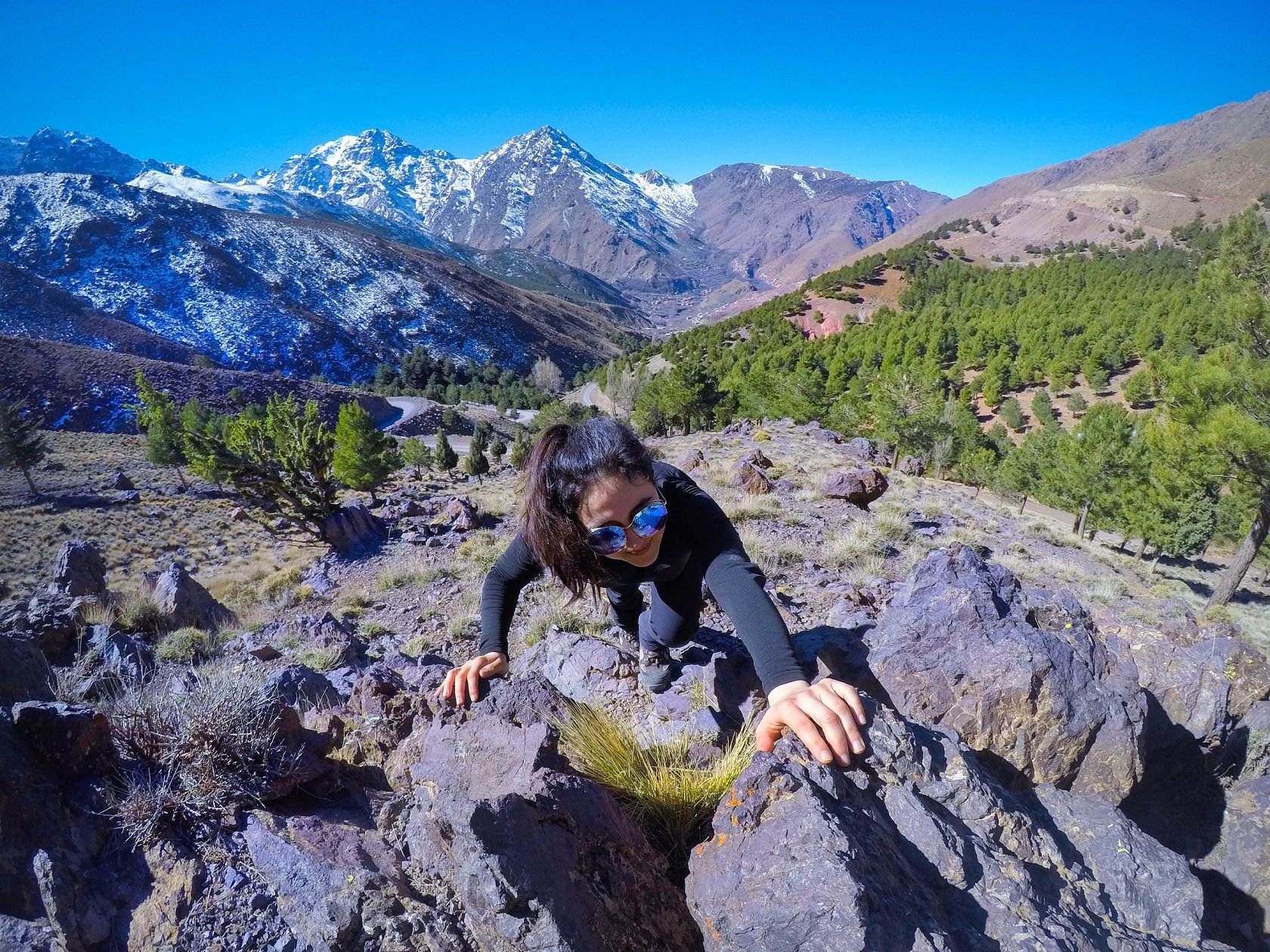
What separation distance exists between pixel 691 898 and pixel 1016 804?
Result: 4.02ft

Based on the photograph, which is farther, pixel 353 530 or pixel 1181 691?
pixel 353 530

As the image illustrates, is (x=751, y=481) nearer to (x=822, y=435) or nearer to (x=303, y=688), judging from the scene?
(x=303, y=688)

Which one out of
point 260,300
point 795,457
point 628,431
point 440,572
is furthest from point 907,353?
point 260,300

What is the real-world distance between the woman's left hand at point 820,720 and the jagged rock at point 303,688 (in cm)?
285

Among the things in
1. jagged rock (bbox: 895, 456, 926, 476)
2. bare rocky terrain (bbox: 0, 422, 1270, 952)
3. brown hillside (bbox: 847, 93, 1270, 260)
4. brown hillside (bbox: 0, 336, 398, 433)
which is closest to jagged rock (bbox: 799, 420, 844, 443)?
jagged rock (bbox: 895, 456, 926, 476)

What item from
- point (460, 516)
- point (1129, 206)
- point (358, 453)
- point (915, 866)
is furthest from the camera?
point (1129, 206)

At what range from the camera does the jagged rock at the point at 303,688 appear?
3334 mm

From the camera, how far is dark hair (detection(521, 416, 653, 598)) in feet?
7.04

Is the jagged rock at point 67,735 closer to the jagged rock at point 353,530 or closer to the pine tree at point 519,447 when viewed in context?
the jagged rock at point 353,530

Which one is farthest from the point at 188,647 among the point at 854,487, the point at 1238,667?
the point at 854,487

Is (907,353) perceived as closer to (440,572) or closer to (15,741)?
(440,572)

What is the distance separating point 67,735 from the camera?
207cm

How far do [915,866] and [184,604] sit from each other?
8.91 metres

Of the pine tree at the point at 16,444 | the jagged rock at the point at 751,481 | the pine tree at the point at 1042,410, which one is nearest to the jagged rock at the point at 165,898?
the jagged rock at the point at 751,481
